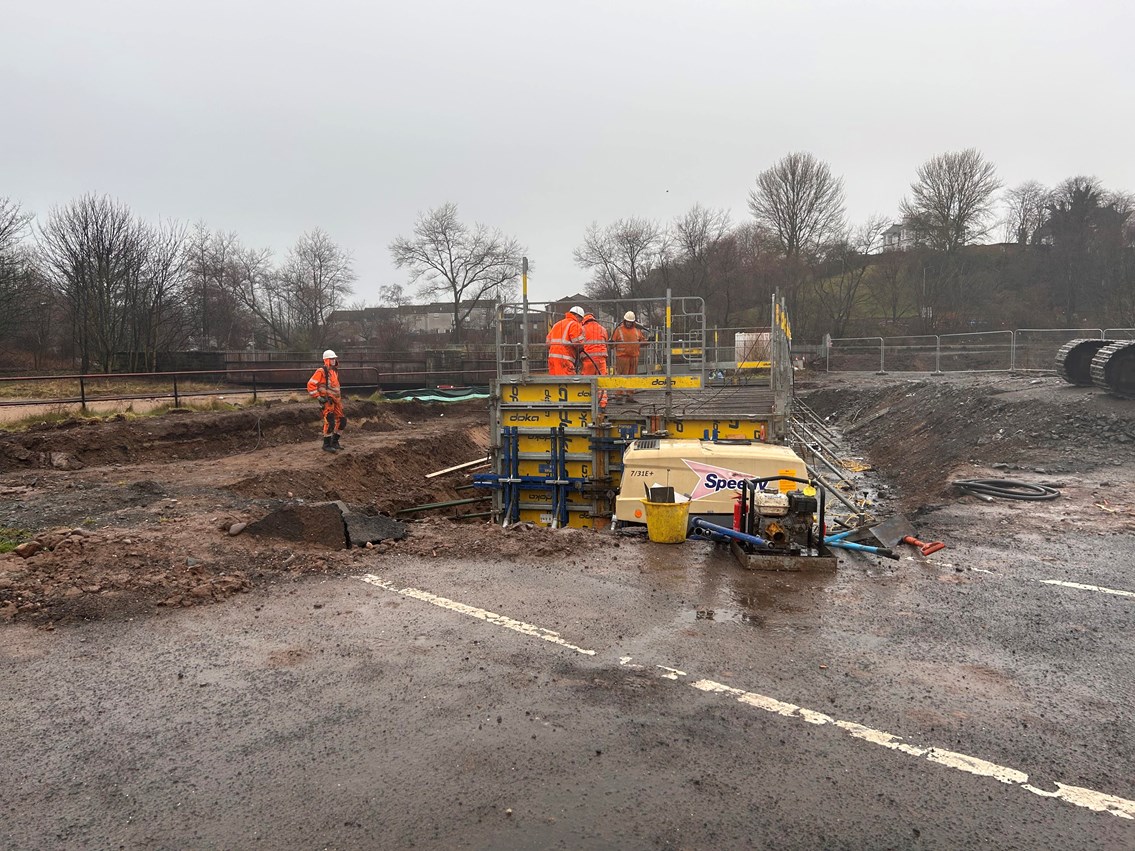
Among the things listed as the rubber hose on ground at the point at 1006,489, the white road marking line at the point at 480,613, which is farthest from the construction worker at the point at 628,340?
the white road marking line at the point at 480,613

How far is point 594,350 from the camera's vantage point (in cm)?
1041

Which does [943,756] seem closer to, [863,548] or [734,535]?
[734,535]

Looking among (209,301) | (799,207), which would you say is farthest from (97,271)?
(799,207)

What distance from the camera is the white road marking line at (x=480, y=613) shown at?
4605 millimetres

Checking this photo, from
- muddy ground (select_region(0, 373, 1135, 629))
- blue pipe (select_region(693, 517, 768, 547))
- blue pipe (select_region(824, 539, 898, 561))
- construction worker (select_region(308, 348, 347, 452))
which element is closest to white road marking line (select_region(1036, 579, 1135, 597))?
blue pipe (select_region(824, 539, 898, 561))

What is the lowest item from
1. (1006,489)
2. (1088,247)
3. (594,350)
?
(1006,489)

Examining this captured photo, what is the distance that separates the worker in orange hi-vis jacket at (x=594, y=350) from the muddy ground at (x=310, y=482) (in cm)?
297

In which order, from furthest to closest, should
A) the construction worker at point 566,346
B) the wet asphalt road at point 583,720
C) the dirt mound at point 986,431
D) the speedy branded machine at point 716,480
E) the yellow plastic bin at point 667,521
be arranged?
the dirt mound at point 986,431 < the construction worker at point 566,346 < the yellow plastic bin at point 667,521 < the speedy branded machine at point 716,480 < the wet asphalt road at point 583,720

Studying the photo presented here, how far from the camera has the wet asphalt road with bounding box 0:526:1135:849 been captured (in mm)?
2770

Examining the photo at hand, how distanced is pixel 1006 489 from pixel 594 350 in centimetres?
624

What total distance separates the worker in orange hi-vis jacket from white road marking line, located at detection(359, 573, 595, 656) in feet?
Answer: 16.6

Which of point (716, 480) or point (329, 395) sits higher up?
point (329, 395)

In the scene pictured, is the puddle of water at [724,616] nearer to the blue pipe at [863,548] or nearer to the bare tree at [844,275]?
the blue pipe at [863,548]

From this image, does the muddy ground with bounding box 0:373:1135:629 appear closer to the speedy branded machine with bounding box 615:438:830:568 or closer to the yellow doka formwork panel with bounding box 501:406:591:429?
the speedy branded machine with bounding box 615:438:830:568
